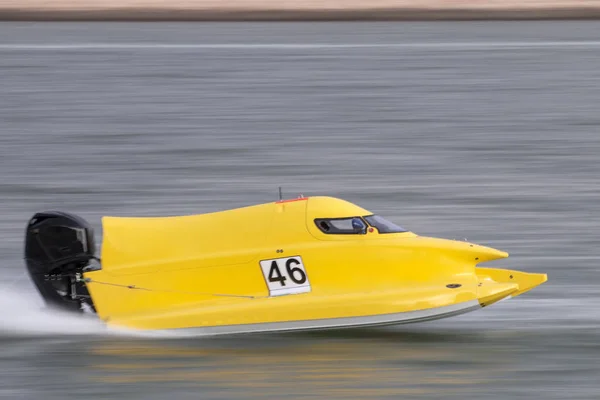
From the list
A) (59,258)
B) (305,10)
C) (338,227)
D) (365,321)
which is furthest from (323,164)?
(305,10)

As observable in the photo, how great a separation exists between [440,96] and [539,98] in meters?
1.84

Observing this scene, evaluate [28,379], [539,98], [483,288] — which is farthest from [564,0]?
[28,379]

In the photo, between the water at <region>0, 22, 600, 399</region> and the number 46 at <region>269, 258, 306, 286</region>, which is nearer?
the water at <region>0, 22, 600, 399</region>

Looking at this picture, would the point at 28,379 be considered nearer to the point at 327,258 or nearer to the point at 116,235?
the point at 116,235

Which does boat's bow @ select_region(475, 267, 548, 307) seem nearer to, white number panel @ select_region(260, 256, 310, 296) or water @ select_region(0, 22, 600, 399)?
water @ select_region(0, 22, 600, 399)

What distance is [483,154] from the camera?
51.2ft

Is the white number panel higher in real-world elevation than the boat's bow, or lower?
higher

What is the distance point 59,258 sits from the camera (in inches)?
344

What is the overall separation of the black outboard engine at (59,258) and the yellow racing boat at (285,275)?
0.65ft

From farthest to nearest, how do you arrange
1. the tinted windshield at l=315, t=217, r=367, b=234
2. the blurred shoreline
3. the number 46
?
the blurred shoreline → the tinted windshield at l=315, t=217, r=367, b=234 → the number 46

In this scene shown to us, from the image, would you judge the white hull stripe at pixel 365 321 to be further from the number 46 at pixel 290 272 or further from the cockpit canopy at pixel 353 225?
the cockpit canopy at pixel 353 225

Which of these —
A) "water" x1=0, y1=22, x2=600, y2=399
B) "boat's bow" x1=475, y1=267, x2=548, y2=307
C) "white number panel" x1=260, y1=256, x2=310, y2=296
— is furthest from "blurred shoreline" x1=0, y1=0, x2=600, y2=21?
"white number panel" x1=260, y1=256, x2=310, y2=296

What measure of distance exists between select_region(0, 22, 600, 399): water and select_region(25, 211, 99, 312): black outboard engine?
22cm

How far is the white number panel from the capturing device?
8266 millimetres
